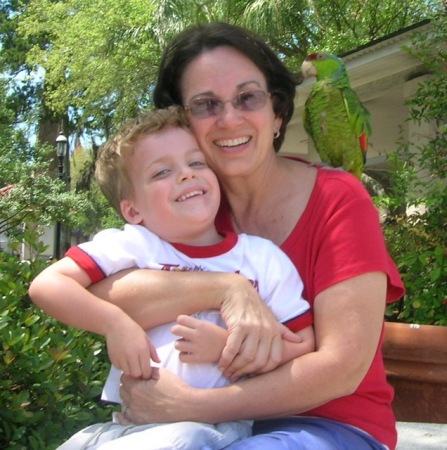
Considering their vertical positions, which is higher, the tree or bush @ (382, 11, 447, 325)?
the tree

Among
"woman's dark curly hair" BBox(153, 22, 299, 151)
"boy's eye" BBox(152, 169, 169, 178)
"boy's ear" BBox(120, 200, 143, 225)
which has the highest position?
"woman's dark curly hair" BBox(153, 22, 299, 151)

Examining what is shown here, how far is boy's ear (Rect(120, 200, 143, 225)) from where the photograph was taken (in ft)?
5.99

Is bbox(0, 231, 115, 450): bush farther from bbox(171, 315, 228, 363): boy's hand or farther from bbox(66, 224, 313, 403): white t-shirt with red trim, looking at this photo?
bbox(171, 315, 228, 363): boy's hand

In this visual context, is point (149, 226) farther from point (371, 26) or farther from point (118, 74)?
point (118, 74)

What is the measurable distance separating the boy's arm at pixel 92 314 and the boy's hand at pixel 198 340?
10 cm

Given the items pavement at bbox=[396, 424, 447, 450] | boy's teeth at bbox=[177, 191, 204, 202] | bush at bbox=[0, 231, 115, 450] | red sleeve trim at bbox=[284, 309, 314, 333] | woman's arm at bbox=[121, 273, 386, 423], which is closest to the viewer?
woman's arm at bbox=[121, 273, 386, 423]

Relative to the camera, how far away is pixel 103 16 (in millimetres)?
17906

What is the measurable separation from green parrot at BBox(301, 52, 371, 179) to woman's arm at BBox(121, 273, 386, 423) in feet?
7.27

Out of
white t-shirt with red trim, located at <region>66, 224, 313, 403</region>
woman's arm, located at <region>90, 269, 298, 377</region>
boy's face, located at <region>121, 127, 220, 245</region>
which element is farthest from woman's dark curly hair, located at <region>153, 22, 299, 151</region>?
woman's arm, located at <region>90, 269, 298, 377</region>

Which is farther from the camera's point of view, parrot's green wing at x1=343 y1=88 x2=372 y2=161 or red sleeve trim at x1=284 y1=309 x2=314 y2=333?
parrot's green wing at x1=343 y1=88 x2=372 y2=161

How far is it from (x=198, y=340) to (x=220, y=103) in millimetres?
780

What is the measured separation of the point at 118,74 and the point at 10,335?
51.9 feet

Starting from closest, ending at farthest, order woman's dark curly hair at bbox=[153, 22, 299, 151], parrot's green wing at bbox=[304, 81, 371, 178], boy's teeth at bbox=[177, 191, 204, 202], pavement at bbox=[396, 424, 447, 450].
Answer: boy's teeth at bbox=[177, 191, 204, 202]
woman's dark curly hair at bbox=[153, 22, 299, 151]
pavement at bbox=[396, 424, 447, 450]
parrot's green wing at bbox=[304, 81, 371, 178]

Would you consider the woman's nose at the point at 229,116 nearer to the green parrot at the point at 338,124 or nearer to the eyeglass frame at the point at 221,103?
the eyeglass frame at the point at 221,103
